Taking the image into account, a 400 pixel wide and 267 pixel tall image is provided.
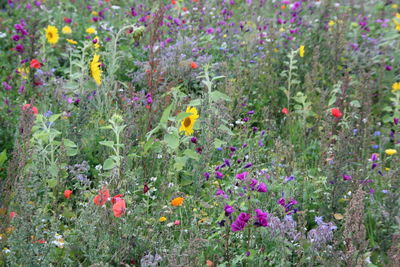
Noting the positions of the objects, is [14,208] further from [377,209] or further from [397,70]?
[397,70]

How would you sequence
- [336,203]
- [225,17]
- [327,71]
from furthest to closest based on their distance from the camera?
[225,17]
[327,71]
[336,203]

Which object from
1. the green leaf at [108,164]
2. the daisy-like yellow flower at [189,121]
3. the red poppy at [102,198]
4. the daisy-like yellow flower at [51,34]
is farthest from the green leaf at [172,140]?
the daisy-like yellow flower at [51,34]

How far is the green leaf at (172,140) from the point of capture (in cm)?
352

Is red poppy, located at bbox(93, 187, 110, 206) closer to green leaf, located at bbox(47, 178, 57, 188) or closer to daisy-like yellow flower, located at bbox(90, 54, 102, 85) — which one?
green leaf, located at bbox(47, 178, 57, 188)

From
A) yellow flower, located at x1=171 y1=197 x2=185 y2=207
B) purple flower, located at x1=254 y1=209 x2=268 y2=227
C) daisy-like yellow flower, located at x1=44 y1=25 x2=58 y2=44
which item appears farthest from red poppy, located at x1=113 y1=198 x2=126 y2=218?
daisy-like yellow flower, located at x1=44 y1=25 x2=58 y2=44

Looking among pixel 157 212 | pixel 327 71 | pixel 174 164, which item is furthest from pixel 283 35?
pixel 157 212

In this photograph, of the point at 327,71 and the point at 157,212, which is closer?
the point at 157,212

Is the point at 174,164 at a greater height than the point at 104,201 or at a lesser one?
lesser

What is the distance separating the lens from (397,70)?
5824 mm

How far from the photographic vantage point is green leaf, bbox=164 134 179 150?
11.5 ft

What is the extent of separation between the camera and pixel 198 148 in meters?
3.65

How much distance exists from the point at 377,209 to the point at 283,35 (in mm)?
2582

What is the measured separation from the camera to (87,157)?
393 centimetres

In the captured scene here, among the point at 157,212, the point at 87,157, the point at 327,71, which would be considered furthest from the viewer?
the point at 327,71
